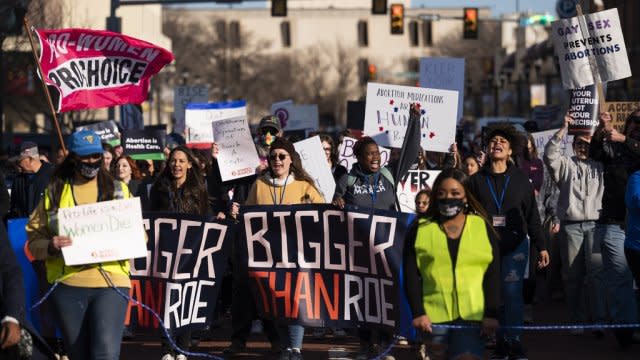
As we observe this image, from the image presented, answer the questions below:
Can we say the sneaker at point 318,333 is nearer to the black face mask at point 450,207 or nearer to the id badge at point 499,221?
the id badge at point 499,221

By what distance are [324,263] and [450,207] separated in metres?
3.20

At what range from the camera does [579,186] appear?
41.7 ft

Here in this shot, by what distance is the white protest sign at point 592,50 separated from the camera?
13.4 metres

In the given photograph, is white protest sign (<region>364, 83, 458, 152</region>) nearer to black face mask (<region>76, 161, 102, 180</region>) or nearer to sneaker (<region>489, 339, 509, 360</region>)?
sneaker (<region>489, 339, 509, 360</region>)

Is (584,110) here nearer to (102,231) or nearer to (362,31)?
(102,231)

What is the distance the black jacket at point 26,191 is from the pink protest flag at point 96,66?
79 cm

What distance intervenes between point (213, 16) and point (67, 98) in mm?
121984

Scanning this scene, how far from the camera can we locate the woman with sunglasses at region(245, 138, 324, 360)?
11.1 meters

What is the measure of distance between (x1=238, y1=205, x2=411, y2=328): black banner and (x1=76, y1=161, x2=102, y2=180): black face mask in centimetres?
301

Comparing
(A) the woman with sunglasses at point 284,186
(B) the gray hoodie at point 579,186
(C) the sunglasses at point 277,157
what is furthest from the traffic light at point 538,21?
(C) the sunglasses at point 277,157

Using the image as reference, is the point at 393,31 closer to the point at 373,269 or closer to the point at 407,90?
the point at 407,90

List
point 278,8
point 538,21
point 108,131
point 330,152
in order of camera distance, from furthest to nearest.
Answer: point 538,21 → point 278,8 → point 108,131 → point 330,152

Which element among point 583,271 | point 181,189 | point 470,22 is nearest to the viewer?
point 181,189

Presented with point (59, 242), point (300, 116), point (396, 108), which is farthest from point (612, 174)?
point (300, 116)
